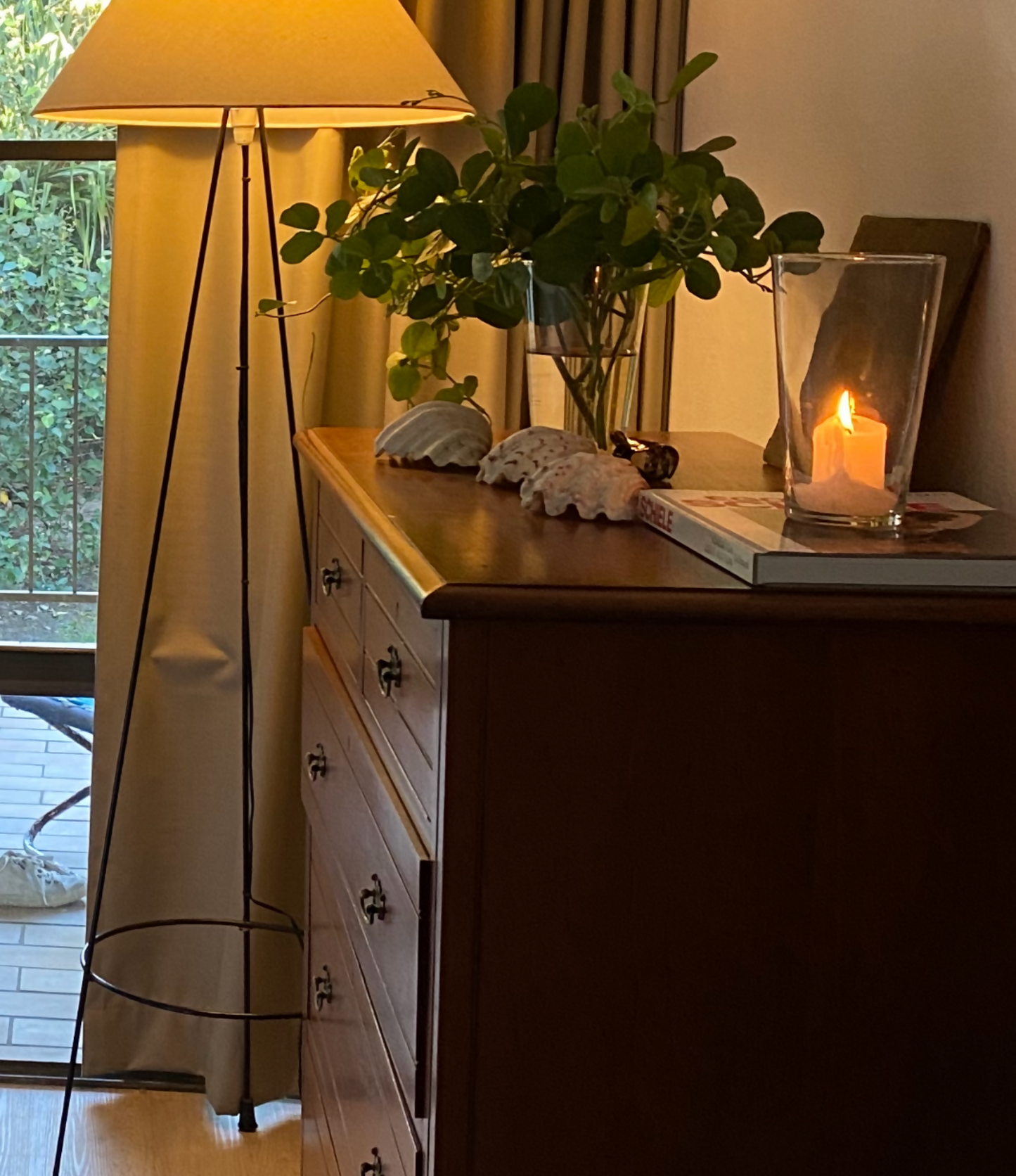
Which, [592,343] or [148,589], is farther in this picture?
[148,589]

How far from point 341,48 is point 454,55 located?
0.67 meters

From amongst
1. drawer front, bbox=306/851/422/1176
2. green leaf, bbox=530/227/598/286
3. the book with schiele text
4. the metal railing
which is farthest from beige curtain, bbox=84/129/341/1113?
the book with schiele text

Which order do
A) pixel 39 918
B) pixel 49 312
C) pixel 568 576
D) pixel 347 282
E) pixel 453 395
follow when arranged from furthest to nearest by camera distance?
pixel 39 918
pixel 49 312
pixel 453 395
pixel 347 282
pixel 568 576

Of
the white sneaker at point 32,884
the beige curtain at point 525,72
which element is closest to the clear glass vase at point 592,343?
the beige curtain at point 525,72

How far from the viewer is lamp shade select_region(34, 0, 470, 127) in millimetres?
1638

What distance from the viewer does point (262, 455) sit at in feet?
7.87

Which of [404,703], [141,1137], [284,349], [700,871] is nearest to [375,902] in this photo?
[404,703]

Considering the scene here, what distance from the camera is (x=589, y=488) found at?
1.14 metres

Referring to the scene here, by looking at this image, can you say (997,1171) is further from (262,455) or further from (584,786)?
(262,455)

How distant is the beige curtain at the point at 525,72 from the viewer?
88.9 inches

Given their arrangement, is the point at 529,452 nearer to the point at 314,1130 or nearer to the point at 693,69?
the point at 693,69

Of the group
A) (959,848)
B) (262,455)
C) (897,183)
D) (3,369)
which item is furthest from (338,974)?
(3,369)

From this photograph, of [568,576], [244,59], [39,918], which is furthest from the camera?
[39,918]

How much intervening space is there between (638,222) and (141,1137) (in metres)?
1.84
